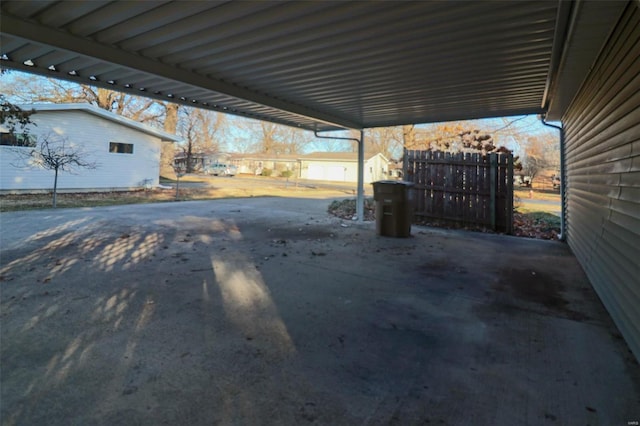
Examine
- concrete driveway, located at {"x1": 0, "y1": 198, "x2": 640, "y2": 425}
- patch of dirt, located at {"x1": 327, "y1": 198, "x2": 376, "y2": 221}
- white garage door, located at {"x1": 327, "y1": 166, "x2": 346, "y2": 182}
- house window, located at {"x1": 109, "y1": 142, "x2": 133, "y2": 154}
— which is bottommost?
concrete driveway, located at {"x1": 0, "y1": 198, "x2": 640, "y2": 425}

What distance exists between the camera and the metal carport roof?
3238mm

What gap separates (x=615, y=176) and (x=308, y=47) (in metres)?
3.56

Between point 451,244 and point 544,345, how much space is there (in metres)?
3.98

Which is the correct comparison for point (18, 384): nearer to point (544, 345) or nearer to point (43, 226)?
point (544, 345)

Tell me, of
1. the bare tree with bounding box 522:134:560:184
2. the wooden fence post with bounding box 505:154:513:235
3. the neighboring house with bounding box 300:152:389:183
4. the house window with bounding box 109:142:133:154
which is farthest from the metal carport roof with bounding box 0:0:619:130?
the neighboring house with bounding box 300:152:389:183

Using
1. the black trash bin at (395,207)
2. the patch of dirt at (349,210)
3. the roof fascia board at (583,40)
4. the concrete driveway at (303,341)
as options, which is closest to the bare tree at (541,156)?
the patch of dirt at (349,210)

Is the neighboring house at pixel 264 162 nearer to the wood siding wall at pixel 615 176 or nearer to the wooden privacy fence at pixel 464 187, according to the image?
the wooden privacy fence at pixel 464 187

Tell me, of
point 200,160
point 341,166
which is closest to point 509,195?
point 341,166

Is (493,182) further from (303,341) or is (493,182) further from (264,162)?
(264,162)

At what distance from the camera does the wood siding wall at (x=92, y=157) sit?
1345cm

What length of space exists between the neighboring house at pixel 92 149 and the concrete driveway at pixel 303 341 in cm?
1075

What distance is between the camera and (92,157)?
1531 centimetres

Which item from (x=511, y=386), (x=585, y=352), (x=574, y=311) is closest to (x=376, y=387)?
(x=511, y=386)

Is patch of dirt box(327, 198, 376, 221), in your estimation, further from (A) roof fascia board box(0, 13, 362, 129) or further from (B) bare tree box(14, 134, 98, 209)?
(B) bare tree box(14, 134, 98, 209)
